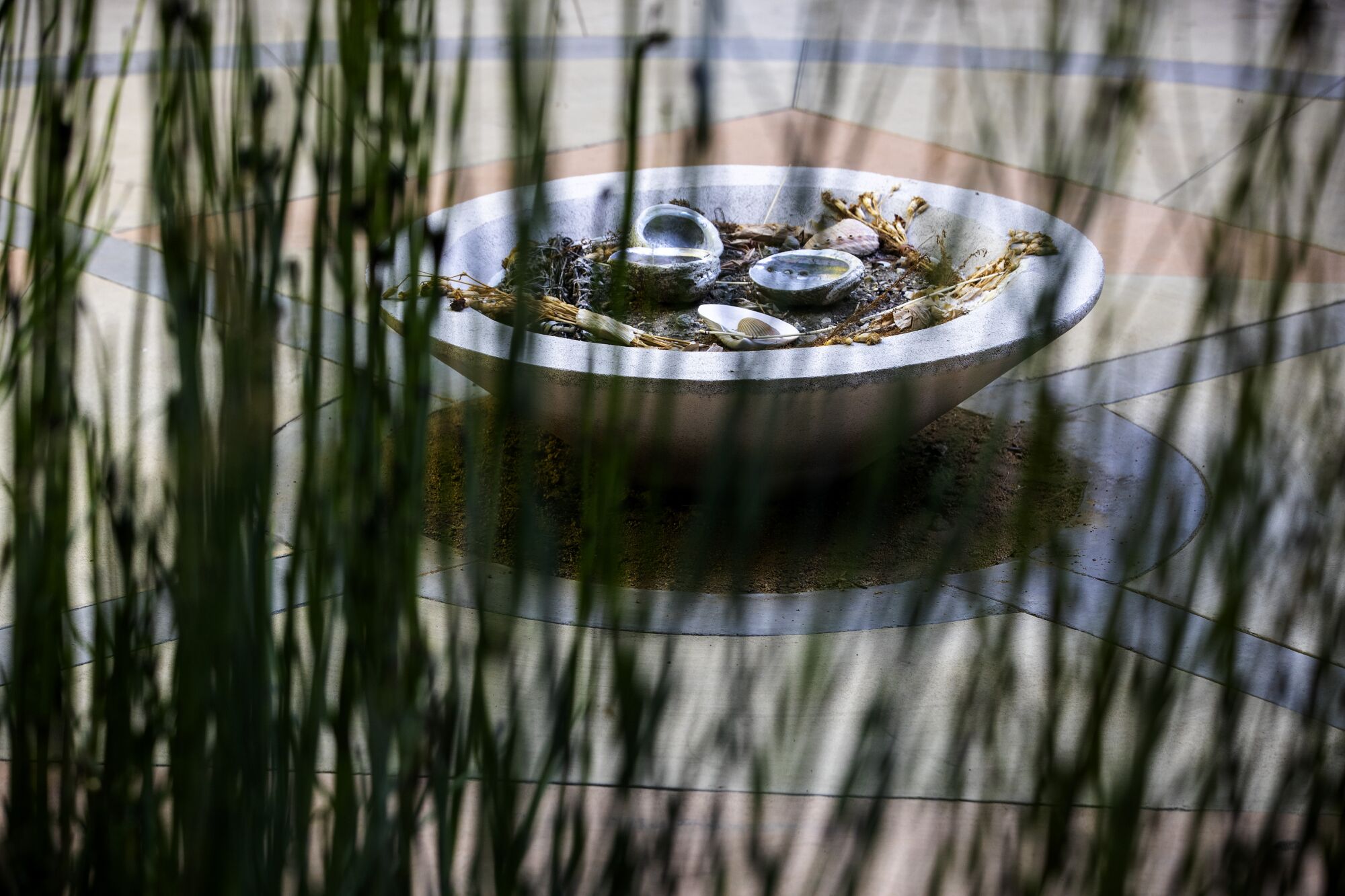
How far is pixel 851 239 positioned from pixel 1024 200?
0.73 metres

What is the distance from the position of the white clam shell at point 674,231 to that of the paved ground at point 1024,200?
0.89ft

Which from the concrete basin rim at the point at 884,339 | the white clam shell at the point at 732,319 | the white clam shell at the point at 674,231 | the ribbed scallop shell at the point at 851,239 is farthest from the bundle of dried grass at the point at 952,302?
the white clam shell at the point at 674,231

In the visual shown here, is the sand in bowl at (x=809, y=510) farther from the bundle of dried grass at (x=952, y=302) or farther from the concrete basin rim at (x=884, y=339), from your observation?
the bundle of dried grass at (x=952, y=302)

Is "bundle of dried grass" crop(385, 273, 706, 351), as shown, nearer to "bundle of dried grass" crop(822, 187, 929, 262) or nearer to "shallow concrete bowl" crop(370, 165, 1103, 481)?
"shallow concrete bowl" crop(370, 165, 1103, 481)

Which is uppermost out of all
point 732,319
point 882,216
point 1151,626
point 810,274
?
point 882,216

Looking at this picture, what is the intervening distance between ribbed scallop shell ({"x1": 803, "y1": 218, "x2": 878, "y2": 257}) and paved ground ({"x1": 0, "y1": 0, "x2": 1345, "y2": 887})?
23 centimetres

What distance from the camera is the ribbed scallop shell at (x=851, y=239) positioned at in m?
3.38

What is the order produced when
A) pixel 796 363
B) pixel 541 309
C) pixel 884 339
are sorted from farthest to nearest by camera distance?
pixel 541 309 < pixel 884 339 < pixel 796 363

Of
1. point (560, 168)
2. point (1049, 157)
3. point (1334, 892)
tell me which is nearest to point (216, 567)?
point (1049, 157)

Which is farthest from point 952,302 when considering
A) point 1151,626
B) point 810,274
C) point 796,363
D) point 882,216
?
point 796,363

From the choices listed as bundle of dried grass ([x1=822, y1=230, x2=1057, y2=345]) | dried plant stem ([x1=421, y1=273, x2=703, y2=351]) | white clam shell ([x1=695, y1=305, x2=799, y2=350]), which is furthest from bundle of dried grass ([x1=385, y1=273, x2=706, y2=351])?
bundle of dried grass ([x1=822, y1=230, x2=1057, y2=345])

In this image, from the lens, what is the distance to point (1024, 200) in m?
3.82

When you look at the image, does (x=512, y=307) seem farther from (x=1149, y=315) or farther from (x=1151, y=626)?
(x=1149, y=315)

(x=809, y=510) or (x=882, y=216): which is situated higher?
(x=882, y=216)
